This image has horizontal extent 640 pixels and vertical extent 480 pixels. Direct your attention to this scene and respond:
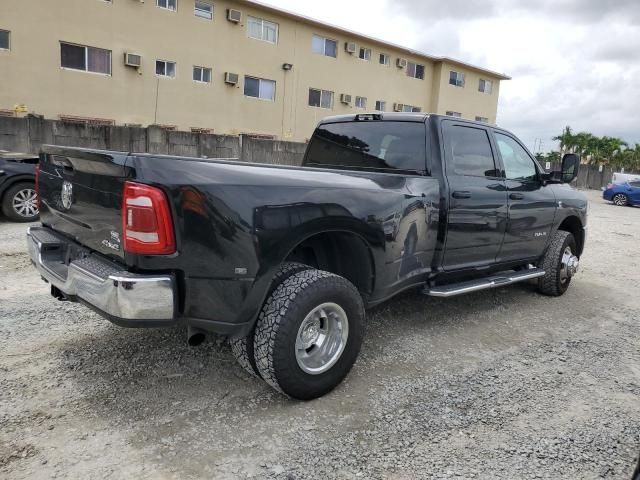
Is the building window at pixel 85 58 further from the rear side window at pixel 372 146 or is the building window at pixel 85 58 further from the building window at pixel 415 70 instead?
the building window at pixel 415 70

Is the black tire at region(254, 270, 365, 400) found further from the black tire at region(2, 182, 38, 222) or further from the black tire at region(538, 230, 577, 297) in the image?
the black tire at region(2, 182, 38, 222)

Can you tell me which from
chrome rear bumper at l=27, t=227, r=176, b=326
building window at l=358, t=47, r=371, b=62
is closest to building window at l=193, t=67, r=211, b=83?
building window at l=358, t=47, r=371, b=62

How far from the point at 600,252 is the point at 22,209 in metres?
10.3

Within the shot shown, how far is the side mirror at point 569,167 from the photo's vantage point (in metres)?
5.35

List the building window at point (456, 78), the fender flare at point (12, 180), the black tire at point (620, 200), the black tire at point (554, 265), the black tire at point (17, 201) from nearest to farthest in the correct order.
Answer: the black tire at point (554, 265) → the fender flare at point (12, 180) → the black tire at point (17, 201) → the black tire at point (620, 200) → the building window at point (456, 78)

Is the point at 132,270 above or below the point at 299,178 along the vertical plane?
below

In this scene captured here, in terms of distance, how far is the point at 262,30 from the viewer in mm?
22328

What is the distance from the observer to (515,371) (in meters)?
3.66

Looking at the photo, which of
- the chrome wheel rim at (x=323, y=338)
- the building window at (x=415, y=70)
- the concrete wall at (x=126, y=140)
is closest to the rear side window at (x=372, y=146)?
the chrome wheel rim at (x=323, y=338)

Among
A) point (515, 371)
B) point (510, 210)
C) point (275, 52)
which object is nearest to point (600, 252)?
point (510, 210)

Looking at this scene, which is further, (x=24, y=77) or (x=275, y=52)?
(x=275, y=52)

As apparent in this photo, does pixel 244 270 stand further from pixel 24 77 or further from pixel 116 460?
pixel 24 77

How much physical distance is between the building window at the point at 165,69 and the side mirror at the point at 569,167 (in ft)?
58.2

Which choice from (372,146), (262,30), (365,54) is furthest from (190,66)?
(372,146)
